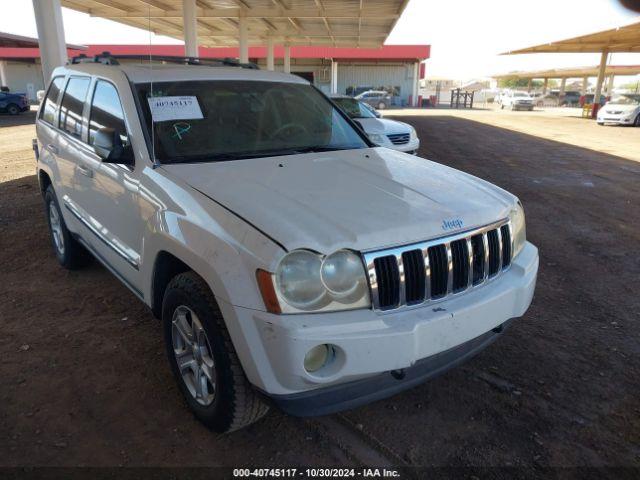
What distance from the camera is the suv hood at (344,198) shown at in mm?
2229

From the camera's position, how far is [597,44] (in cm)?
2936

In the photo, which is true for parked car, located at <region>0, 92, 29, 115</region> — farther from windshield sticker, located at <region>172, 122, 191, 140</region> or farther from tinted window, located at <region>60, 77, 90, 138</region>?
windshield sticker, located at <region>172, 122, 191, 140</region>

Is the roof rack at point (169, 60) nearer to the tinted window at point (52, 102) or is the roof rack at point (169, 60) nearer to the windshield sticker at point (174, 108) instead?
the tinted window at point (52, 102)

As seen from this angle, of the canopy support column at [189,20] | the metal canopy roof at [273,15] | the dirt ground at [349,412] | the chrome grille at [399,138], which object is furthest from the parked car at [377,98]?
the dirt ground at [349,412]

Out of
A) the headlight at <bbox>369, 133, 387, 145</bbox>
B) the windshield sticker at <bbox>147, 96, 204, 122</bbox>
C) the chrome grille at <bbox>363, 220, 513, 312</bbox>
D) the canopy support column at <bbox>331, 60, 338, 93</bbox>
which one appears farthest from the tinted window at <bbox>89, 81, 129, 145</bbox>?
the canopy support column at <bbox>331, 60, 338, 93</bbox>

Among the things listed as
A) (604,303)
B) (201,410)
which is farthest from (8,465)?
(604,303)

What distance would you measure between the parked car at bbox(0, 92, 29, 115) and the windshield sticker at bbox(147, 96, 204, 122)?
1179 inches

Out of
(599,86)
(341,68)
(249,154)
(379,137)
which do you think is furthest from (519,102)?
(249,154)

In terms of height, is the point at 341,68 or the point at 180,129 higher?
the point at 341,68

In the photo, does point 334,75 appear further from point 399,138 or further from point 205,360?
point 205,360

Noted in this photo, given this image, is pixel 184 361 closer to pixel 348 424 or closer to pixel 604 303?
pixel 348 424

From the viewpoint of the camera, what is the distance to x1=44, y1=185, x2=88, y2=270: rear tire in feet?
15.2

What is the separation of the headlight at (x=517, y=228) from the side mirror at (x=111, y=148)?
226 centimetres

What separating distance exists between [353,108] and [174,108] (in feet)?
29.0
